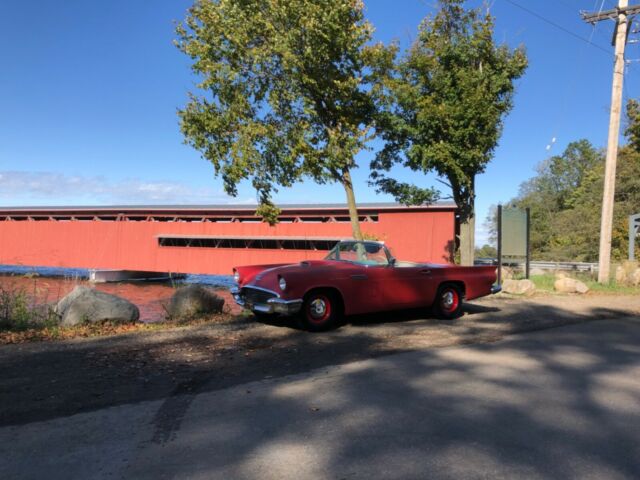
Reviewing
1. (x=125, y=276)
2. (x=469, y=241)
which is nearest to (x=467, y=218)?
(x=469, y=241)

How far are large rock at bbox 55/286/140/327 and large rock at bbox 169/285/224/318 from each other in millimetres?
801

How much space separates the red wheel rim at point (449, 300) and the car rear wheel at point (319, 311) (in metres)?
2.27

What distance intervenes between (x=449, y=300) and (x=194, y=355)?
4730 mm

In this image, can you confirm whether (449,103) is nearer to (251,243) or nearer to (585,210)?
(251,243)

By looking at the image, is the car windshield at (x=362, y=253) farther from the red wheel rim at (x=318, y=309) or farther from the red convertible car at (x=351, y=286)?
the red wheel rim at (x=318, y=309)

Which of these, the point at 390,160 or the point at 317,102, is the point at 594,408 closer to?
the point at 317,102

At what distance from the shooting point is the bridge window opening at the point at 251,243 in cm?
3148

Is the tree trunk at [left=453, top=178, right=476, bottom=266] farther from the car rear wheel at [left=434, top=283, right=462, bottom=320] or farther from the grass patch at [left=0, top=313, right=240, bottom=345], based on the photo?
the grass patch at [left=0, top=313, right=240, bottom=345]

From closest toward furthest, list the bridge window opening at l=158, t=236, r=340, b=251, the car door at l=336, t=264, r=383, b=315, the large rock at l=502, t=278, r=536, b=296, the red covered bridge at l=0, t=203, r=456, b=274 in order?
the car door at l=336, t=264, r=383, b=315 < the large rock at l=502, t=278, r=536, b=296 < the red covered bridge at l=0, t=203, r=456, b=274 < the bridge window opening at l=158, t=236, r=340, b=251

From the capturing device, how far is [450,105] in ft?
45.6

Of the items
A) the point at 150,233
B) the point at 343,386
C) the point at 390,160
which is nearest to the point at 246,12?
the point at 390,160

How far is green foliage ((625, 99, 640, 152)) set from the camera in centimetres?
3578

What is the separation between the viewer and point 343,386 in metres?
4.65

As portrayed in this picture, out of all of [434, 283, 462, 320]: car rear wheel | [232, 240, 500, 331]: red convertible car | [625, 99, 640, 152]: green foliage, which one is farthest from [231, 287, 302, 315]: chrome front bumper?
[625, 99, 640, 152]: green foliage
